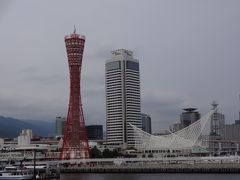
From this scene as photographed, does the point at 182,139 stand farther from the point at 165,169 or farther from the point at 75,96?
the point at 165,169

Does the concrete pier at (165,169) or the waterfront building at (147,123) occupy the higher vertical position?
the waterfront building at (147,123)

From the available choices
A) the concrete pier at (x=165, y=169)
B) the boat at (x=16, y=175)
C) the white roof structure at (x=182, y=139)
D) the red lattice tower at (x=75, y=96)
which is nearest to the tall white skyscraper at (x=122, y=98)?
the white roof structure at (x=182, y=139)

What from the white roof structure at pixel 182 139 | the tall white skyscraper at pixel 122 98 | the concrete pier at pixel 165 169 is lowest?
the concrete pier at pixel 165 169

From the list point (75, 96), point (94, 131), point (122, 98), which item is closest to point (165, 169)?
point (75, 96)

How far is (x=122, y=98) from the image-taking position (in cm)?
12888

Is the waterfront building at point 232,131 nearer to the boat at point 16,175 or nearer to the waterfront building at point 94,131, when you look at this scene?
the waterfront building at point 94,131

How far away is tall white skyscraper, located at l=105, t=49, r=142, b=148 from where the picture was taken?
127875 millimetres

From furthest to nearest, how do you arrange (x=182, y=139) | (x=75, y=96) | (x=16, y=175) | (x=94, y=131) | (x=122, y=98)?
(x=94, y=131) < (x=122, y=98) < (x=182, y=139) < (x=75, y=96) < (x=16, y=175)

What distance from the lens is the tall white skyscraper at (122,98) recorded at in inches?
5034

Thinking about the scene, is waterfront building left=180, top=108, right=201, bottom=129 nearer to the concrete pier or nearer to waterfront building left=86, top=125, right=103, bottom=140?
waterfront building left=86, top=125, right=103, bottom=140

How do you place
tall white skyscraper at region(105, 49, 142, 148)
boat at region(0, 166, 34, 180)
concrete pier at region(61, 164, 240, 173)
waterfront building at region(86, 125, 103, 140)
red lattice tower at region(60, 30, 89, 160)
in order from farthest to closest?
waterfront building at region(86, 125, 103, 140) → tall white skyscraper at region(105, 49, 142, 148) → red lattice tower at region(60, 30, 89, 160) → concrete pier at region(61, 164, 240, 173) → boat at region(0, 166, 34, 180)

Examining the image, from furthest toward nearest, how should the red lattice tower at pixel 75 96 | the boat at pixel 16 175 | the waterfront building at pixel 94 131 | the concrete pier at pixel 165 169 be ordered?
the waterfront building at pixel 94 131 < the red lattice tower at pixel 75 96 < the concrete pier at pixel 165 169 < the boat at pixel 16 175

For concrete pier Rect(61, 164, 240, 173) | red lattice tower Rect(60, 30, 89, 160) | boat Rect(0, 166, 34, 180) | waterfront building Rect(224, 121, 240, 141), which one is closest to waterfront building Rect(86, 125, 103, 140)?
waterfront building Rect(224, 121, 240, 141)

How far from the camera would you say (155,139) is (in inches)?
3829
